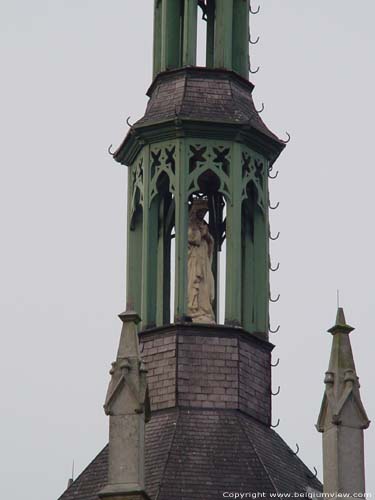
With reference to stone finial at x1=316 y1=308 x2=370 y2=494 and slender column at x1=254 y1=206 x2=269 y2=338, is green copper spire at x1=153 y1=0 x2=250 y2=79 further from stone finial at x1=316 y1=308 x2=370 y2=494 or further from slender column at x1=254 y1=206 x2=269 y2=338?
stone finial at x1=316 y1=308 x2=370 y2=494

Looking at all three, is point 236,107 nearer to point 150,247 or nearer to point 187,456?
point 150,247

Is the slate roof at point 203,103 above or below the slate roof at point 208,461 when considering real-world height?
above

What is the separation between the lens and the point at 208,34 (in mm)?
58438

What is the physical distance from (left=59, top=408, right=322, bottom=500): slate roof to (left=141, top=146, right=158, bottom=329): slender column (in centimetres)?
254

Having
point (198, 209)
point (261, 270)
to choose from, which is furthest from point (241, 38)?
point (261, 270)

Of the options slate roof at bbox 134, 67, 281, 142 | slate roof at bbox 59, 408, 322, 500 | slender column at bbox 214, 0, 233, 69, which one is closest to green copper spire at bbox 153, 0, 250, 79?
slender column at bbox 214, 0, 233, 69

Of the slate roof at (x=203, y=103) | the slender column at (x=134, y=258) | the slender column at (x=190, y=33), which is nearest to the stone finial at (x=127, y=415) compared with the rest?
the slender column at (x=134, y=258)

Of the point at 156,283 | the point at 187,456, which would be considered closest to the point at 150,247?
the point at 156,283

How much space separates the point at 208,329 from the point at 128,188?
14.6 ft

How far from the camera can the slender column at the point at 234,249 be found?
54.6 metres

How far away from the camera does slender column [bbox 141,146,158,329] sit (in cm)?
5512

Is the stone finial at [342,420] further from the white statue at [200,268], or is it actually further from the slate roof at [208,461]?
the white statue at [200,268]

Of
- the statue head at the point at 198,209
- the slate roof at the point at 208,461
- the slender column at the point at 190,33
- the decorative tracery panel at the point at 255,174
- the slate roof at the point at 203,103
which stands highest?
the slender column at the point at 190,33

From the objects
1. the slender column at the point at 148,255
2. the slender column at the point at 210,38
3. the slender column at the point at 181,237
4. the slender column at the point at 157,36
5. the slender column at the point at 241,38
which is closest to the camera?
the slender column at the point at 181,237
